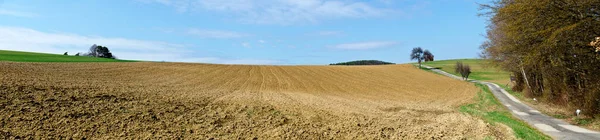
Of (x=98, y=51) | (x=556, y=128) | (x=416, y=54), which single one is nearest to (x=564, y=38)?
(x=556, y=128)

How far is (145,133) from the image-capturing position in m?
9.95

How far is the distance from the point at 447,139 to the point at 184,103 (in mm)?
10513

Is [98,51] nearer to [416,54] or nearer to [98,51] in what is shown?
[98,51]

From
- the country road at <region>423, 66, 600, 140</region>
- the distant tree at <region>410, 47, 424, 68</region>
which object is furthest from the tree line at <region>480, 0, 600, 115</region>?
the distant tree at <region>410, 47, 424, 68</region>

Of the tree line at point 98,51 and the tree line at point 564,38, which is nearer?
the tree line at point 564,38

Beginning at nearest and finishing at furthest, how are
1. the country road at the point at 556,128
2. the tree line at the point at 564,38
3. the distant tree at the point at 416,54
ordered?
1. the country road at the point at 556,128
2. the tree line at the point at 564,38
3. the distant tree at the point at 416,54

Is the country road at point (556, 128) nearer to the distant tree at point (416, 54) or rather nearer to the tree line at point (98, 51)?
the distant tree at point (416, 54)

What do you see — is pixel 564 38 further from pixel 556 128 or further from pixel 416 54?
pixel 416 54

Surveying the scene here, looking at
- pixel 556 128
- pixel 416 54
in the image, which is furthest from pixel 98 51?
pixel 556 128

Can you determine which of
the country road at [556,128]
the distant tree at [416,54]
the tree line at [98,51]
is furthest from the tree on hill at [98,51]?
the country road at [556,128]

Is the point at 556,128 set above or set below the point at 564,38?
below

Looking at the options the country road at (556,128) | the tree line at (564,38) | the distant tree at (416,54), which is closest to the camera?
the country road at (556,128)

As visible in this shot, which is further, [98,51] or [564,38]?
[98,51]

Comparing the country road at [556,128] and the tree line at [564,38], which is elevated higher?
the tree line at [564,38]
